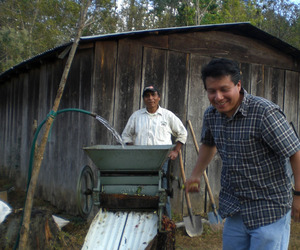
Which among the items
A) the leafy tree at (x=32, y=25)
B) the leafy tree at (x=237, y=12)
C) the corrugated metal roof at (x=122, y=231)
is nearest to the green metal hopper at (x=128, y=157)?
the corrugated metal roof at (x=122, y=231)

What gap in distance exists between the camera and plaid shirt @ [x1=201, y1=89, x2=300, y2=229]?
1.92 metres

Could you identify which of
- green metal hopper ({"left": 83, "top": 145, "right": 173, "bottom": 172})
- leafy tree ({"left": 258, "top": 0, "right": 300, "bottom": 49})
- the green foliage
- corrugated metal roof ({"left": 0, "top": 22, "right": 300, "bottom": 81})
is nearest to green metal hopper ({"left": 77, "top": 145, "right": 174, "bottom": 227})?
green metal hopper ({"left": 83, "top": 145, "right": 173, "bottom": 172})

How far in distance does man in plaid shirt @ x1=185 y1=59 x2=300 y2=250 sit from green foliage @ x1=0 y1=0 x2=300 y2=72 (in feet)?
42.4

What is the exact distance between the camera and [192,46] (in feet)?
18.6

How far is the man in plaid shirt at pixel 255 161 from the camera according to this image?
1.92 meters

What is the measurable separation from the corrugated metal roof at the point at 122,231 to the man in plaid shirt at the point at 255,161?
1519 mm

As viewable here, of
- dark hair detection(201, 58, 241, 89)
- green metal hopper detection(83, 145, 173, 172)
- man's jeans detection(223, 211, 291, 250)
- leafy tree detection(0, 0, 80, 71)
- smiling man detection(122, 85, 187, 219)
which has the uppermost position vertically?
leafy tree detection(0, 0, 80, 71)

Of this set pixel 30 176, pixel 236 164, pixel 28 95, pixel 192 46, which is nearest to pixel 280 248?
pixel 236 164

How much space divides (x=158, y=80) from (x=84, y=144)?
160 centimetres

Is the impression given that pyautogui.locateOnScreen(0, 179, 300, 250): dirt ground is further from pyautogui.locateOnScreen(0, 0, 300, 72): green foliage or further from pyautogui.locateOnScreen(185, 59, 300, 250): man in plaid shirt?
pyautogui.locateOnScreen(0, 0, 300, 72): green foliage

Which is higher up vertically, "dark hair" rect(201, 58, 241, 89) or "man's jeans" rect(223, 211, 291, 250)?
"dark hair" rect(201, 58, 241, 89)

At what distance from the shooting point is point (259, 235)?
1.98 metres

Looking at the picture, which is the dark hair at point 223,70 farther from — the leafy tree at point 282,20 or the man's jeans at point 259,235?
the leafy tree at point 282,20

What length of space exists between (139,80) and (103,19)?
15.4m
